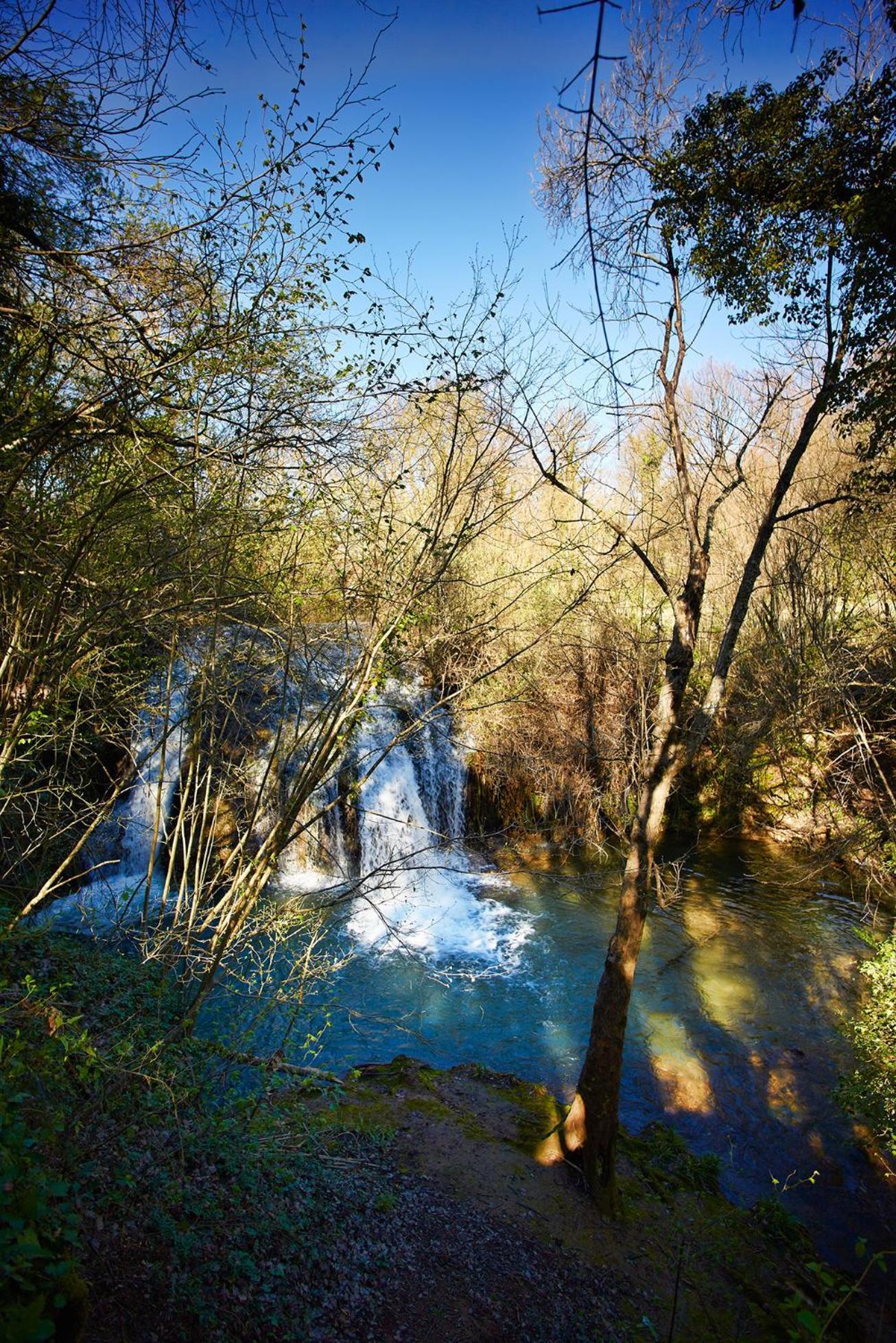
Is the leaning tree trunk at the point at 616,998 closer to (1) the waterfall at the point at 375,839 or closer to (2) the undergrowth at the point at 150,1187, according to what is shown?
(2) the undergrowth at the point at 150,1187

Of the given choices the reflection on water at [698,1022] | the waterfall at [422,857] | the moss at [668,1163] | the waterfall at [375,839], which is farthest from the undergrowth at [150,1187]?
the waterfall at [422,857]

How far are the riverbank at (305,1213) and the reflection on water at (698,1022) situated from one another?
2.45ft

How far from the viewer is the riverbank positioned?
278cm

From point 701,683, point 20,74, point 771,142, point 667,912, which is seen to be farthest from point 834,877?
point 20,74

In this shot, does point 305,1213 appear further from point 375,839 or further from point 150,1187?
point 375,839

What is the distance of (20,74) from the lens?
290 cm

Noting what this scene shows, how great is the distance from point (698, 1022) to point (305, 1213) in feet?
17.6

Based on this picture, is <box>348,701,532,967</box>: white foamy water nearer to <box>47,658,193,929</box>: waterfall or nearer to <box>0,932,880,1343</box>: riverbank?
<box>47,658,193,929</box>: waterfall

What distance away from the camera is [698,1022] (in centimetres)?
766

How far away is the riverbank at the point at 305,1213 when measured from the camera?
278cm

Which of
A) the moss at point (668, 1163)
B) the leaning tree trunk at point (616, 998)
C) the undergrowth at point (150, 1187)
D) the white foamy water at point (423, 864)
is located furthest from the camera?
the white foamy water at point (423, 864)

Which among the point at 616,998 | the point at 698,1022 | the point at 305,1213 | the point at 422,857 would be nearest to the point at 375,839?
the point at 422,857

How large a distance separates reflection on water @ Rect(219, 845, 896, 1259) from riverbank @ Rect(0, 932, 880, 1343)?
746 mm

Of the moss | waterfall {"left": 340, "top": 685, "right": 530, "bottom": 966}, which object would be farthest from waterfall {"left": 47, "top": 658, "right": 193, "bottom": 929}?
the moss
